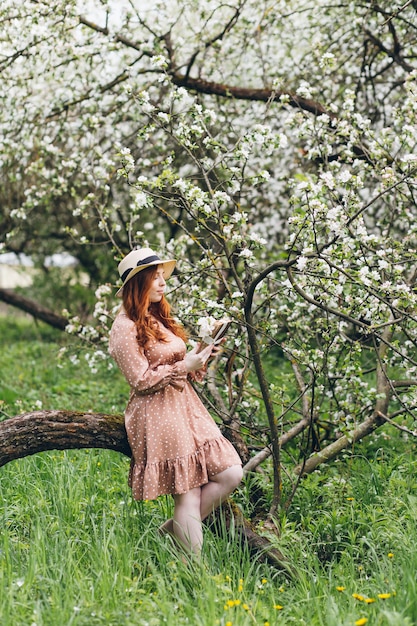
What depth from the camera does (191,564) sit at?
3203 mm

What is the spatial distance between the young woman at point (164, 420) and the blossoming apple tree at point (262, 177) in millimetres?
286

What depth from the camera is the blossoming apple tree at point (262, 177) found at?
3.91 metres

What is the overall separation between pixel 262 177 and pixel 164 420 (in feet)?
4.51

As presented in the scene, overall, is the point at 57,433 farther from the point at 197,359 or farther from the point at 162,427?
the point at 197,359

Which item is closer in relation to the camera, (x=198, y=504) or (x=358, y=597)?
(x=358, y=597)

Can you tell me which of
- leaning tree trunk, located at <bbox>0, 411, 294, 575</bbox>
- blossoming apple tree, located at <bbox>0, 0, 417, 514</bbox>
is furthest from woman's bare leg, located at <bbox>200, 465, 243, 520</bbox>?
blossoming apple tree, located at <bbox>0, 0, 417, 514</bbox>

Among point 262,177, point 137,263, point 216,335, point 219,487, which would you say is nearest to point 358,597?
point 219,487

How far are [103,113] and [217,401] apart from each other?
332 cm

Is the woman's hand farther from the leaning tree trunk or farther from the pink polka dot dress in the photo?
the leaning tree trunk

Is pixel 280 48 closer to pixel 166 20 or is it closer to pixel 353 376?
pixel 166 20

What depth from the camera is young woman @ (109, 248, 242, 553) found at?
3.37 meters

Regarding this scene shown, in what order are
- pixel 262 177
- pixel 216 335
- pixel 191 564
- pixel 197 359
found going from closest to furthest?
1. pixel 191 564
2. pixel 197 359
3. pixel 216 335
4. pixel 262 177

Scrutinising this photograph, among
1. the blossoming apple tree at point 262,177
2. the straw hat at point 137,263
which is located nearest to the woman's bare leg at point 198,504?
the blossoming apple tree at point 262,177

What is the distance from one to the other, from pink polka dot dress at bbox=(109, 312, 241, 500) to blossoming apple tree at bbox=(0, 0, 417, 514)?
282 millimetres
